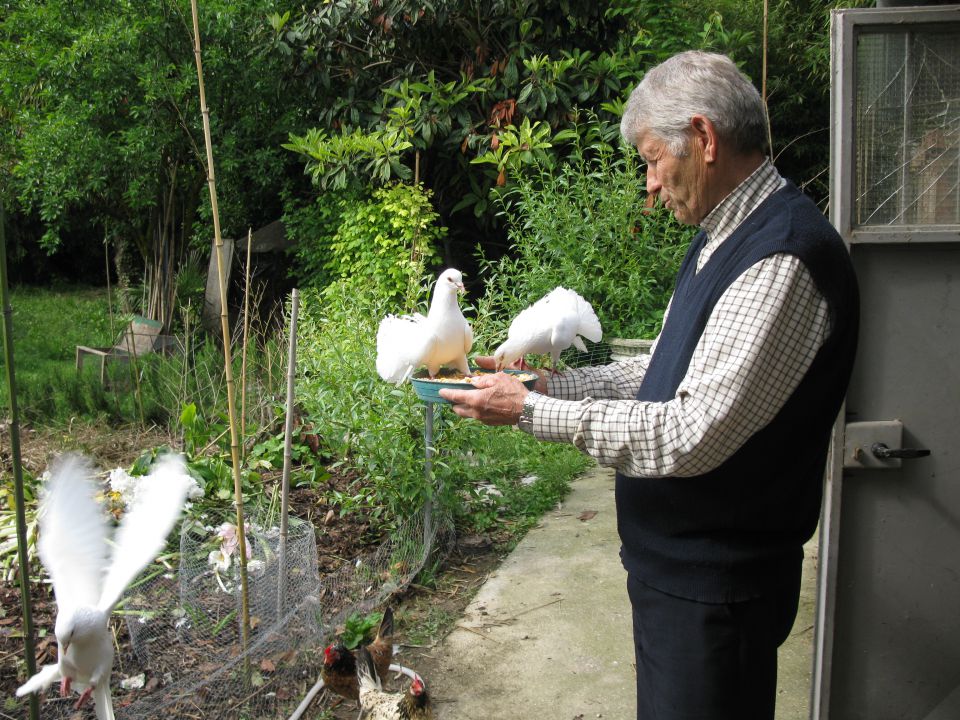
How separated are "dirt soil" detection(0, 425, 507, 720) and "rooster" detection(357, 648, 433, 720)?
523 millimetres

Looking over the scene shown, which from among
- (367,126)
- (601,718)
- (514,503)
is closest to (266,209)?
(367,126)

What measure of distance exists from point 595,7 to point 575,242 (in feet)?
6.94

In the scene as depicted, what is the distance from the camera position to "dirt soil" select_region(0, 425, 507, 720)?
280cm

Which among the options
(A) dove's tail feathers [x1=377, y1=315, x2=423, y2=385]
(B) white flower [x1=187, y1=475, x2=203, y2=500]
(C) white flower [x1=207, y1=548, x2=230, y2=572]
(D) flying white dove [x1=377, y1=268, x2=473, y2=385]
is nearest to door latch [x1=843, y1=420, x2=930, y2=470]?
(D) flying white dove [x1=377, y1=268, x2=473, y2=385]

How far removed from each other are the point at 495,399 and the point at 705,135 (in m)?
0.62

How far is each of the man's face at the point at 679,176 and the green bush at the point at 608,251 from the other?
3.96 metres

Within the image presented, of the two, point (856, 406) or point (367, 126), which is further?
point (367, 126)

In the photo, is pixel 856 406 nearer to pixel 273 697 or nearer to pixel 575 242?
pixel 273 697

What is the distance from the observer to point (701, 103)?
1.47 metres

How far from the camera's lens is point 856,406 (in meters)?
2.04

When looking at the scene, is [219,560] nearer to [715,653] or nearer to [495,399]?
[495,399]

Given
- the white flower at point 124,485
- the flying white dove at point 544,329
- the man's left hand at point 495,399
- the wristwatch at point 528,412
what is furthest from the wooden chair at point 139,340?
the wristwatch at point 528,412

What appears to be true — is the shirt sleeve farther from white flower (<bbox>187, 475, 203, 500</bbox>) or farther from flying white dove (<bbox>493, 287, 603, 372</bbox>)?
white flower (<bbox>187, 475, 203, 500</bbox>)

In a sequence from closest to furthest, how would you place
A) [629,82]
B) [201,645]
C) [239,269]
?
[201,645] < [629,82] < [239,269]
